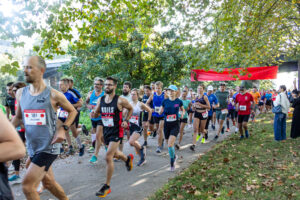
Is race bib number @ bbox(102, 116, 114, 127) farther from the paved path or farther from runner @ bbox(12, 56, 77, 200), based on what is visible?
runner @ bbox(12, 56, 77, 200)

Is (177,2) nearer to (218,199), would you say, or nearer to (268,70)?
(218,199)

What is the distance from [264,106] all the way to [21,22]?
2154 cm

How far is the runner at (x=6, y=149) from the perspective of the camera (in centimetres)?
128

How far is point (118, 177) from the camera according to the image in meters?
5.33

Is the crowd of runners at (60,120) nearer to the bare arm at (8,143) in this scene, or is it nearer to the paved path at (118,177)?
the bare arm at (8,143)

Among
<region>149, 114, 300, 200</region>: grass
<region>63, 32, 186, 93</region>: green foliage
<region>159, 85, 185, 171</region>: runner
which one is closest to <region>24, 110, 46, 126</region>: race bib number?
<region>149, 114, 300, 200</region>: grass

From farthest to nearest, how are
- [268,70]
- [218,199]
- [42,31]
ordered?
[268,70]
[42,31]
[218,199]

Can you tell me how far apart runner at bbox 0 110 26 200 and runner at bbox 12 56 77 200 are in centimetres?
165

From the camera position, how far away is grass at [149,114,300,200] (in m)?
4.26

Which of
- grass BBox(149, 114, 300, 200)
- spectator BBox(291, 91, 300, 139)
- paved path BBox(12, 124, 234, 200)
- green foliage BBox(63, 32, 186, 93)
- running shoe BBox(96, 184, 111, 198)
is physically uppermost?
green foliage BBox(63, 32, 186, 93)

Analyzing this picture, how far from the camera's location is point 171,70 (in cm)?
1677

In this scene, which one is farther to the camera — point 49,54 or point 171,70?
point 171,70

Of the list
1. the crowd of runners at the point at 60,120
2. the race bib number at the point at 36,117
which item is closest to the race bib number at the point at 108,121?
the crowd of runners at the point at 60,120

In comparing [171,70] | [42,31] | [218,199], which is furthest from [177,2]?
[171,70]
